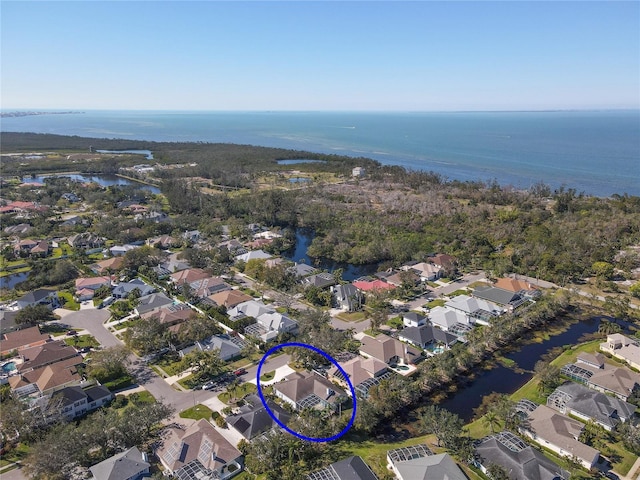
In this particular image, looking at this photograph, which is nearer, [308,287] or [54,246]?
[308,287]

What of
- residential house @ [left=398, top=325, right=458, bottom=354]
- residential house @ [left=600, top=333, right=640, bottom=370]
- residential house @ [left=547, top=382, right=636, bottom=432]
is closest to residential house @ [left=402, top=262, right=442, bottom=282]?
residential house @ [left=398, top=325, right=458, bottom=354]

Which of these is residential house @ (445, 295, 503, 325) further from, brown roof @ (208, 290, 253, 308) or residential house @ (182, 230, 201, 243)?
residential house @ (182, 230, 201, 243)

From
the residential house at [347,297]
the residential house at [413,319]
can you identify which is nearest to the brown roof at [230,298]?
the residential house at [347,297]

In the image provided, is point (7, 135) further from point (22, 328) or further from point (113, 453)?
point (113, 453)

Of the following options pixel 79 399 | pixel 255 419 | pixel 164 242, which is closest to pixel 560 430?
pixel 255 419

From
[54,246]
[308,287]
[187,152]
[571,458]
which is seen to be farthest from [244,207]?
[187,152]

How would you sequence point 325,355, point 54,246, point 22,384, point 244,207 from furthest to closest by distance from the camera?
point 244,207
point 54,246
point 325,355
point 22,384
